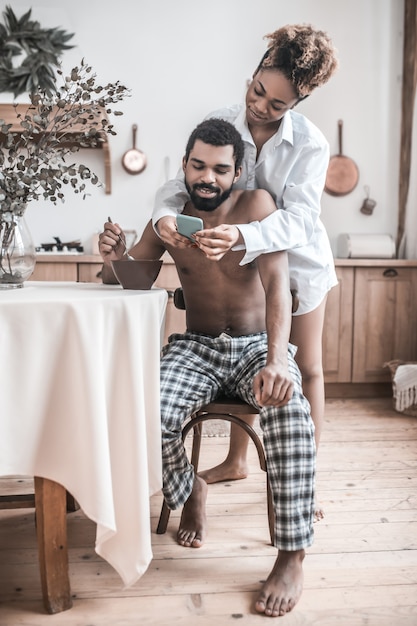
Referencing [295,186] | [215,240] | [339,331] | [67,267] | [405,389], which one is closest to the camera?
[215,240]

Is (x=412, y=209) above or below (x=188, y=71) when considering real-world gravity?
below

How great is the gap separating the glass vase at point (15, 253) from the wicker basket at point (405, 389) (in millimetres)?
2230

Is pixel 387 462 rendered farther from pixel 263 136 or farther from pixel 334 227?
pixel 334 227

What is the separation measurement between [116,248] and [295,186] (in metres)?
0.56

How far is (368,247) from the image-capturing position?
3506 mm

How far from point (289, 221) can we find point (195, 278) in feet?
1.13

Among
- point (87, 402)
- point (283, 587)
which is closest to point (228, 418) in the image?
point (283, 587)

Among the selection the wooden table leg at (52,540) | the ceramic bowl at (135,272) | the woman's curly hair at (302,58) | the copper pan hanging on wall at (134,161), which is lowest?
the wooden table leg at (52,540)

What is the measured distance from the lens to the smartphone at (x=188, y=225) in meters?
1.38

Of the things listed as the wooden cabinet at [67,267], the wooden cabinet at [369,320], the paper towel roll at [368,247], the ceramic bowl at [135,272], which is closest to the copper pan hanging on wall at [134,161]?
the wooden cabinet at [67,267]

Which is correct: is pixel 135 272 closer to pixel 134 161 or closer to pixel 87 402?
pixel 87 402

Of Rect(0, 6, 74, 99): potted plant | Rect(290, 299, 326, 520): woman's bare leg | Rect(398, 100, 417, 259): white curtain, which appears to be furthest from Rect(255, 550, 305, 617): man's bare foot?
Rect(0, 6, 74, 99): potted plant

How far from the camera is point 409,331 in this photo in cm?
342

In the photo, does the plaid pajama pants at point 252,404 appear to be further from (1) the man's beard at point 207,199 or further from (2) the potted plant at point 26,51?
(2) the potted plant at point 26,51
